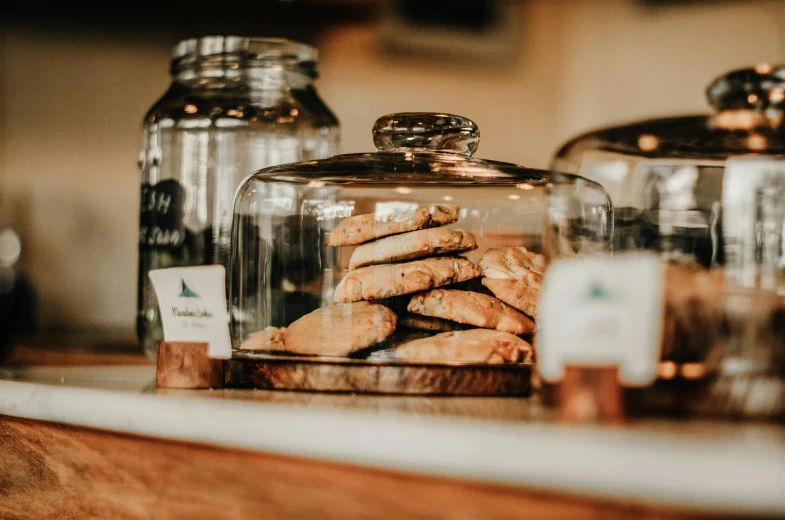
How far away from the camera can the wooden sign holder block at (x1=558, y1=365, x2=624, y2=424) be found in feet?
2.31

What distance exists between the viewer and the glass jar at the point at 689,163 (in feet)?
3.59

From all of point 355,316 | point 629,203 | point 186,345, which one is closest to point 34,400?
point 186,345

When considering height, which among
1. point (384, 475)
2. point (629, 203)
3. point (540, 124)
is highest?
point (540, 124)

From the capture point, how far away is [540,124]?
2.25m

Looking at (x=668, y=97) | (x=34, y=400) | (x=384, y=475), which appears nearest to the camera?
(x=384, y=475)

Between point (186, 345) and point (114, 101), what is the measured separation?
133cm

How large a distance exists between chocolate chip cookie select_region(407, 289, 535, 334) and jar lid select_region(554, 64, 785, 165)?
0.41 m

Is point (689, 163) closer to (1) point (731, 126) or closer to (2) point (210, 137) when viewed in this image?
(1) point (731, 126)

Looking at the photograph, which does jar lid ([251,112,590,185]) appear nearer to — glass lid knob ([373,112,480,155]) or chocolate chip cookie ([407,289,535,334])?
glass lid knob ([373,112,480,155])

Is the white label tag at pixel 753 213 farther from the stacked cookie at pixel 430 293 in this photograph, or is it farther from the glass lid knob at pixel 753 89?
the stacked cookie at pixel 430 293

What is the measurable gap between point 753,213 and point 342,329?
1.82 ft

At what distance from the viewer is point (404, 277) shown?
93 centimetres

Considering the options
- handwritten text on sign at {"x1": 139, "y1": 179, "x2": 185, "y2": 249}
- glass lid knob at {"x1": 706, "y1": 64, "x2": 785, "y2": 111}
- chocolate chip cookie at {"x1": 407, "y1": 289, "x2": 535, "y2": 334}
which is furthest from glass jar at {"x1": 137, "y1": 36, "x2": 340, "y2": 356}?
glass lid knob at {"x1": 706, "y1": 64, "x2": 785, "y2": 111}

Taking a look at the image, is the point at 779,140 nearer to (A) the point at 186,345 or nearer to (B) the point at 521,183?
(B) the point at 521,183
